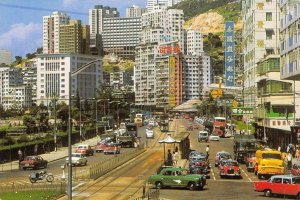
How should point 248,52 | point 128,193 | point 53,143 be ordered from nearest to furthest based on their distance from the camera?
1. point 128,193
2. point 53,143
3. point 248,52

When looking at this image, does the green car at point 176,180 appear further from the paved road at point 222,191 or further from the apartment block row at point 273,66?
the apartment block row at point 273,66

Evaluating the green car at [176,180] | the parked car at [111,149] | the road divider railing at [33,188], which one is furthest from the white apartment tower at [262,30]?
the road divider railing at [33,188]

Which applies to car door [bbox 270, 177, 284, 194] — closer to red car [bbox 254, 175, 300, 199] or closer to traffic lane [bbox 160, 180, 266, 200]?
red car [bbox 254, 175, 300, 199]

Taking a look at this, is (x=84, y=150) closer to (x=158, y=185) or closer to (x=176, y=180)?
(x=158, y=185)

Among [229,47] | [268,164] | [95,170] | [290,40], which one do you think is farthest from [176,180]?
[229,47]

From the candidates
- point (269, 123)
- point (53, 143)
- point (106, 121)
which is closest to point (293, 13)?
point (269, 123)

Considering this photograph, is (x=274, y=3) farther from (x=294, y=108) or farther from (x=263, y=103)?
(x=294, y=108)

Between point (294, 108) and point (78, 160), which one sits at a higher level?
point (294, 108)
